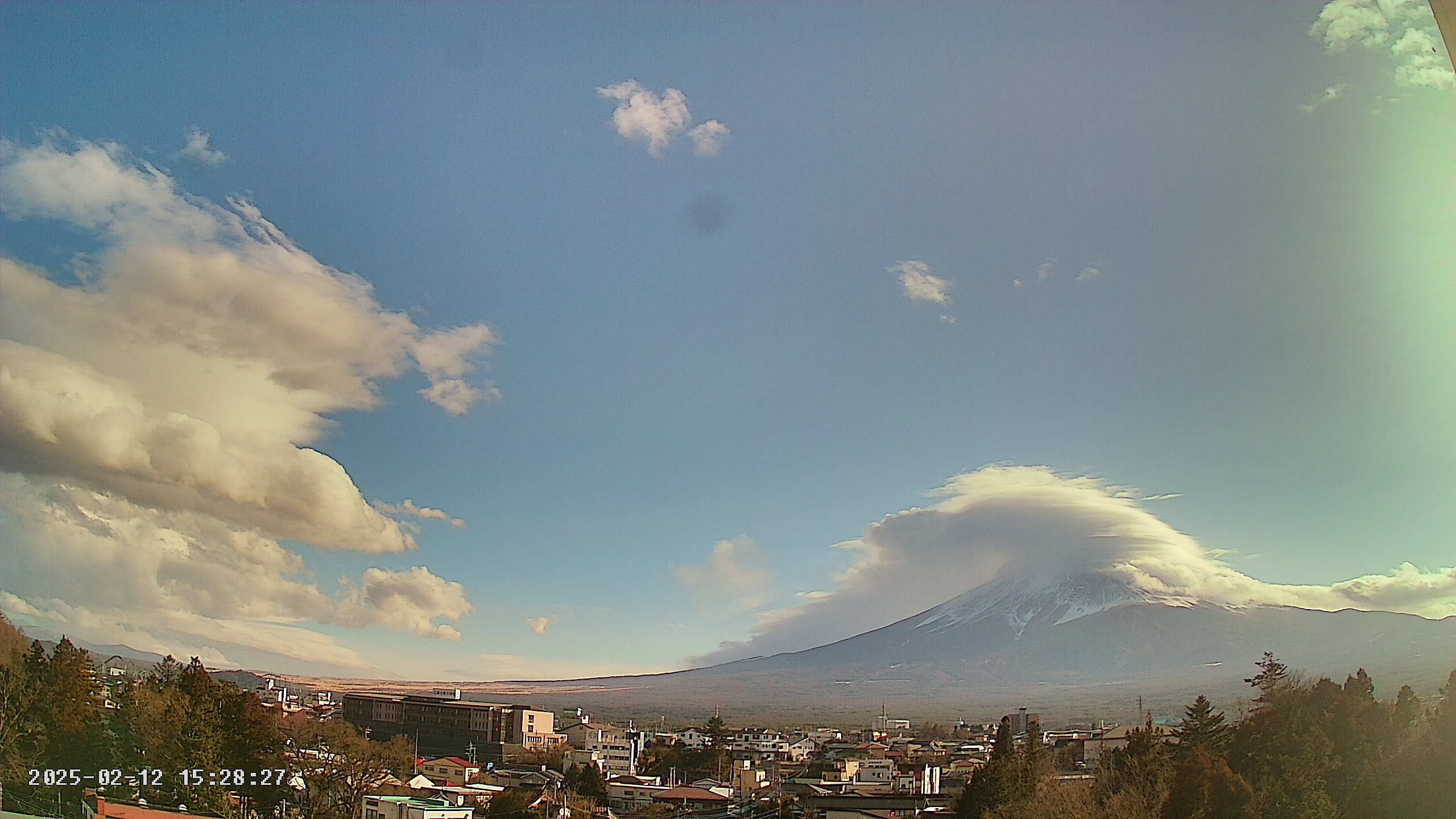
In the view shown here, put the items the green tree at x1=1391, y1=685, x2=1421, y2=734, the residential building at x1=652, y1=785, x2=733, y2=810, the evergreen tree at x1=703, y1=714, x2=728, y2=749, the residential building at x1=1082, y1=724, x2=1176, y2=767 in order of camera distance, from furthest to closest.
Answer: the evergreen tree at x1=703, y1=714, x2=728, y2=749 < the residential building at x1=652, y1=785, x2=733, y2=810 < the residential building at x1=1082, y1=724, x2=1176, y2=767 < the green tree at x1=1391, y1=685, x2=1421, y2=734

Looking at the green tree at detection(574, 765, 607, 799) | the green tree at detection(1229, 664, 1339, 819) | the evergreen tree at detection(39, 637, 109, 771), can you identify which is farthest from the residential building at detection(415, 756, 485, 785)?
the green tree at detection(1229, 664, 1339, 819)

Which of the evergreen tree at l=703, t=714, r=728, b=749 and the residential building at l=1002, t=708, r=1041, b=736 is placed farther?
the evergreen tree at l=703, t=714, r=728, b=749

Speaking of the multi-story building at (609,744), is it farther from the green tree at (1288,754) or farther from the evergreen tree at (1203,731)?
the green tree at (1288,754)

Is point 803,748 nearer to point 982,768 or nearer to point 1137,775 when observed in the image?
point 982,768

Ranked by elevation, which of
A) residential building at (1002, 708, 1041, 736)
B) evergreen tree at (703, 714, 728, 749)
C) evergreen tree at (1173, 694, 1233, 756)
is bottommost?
evergreen tree at (703, 714, 728, 749)

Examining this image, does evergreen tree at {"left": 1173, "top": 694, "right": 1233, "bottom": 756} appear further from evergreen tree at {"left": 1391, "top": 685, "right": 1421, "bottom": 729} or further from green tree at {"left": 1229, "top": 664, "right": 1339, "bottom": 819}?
evergreen tree at {"left": 1391, "top": 685, "right": 1421, "bottom": 729}

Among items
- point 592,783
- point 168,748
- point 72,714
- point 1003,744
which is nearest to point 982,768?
point 1003,744
